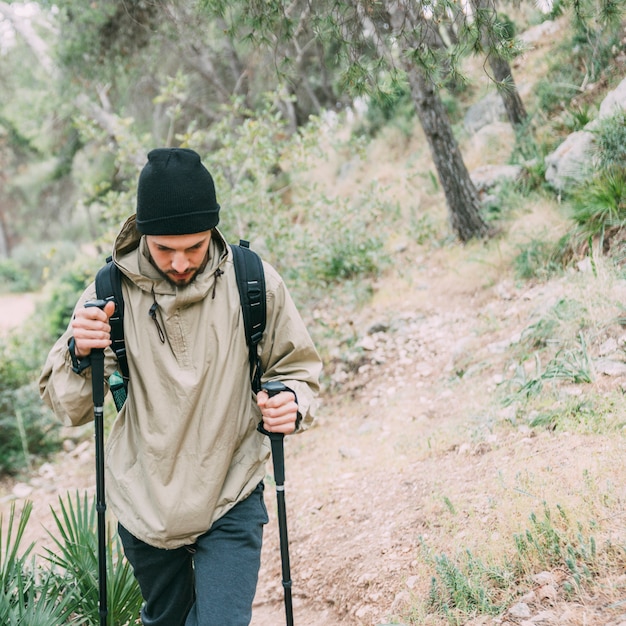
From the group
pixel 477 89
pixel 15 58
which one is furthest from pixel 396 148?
pixel 15 58

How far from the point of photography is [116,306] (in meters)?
2.49

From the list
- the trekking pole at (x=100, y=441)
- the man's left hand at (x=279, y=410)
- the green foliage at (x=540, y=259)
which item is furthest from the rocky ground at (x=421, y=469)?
the trekking pole at (x=100, y=441)

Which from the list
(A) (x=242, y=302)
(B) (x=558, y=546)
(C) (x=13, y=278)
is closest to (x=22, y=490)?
(A) (x=242, y=302)

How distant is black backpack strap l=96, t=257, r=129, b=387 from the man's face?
188 millimetres

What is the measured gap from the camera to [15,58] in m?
18.6

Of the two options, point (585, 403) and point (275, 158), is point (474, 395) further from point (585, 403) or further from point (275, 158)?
point (275, 158)

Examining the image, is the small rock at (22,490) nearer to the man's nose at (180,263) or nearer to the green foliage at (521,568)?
the green foliage at (521,568)

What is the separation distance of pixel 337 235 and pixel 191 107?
9458 mm

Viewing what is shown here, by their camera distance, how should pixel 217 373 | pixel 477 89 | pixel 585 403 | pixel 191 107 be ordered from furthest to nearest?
pixel 191 107, pixel 477 89, pixel 585 403, pixel 217 373

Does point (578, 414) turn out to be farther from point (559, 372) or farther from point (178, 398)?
point (178, 398)

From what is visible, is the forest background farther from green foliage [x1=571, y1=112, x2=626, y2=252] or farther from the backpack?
the backpack

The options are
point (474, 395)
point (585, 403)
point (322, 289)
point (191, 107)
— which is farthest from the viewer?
point (191, 107)

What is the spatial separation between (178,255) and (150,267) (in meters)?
0.17

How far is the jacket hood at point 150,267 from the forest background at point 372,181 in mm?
1714
